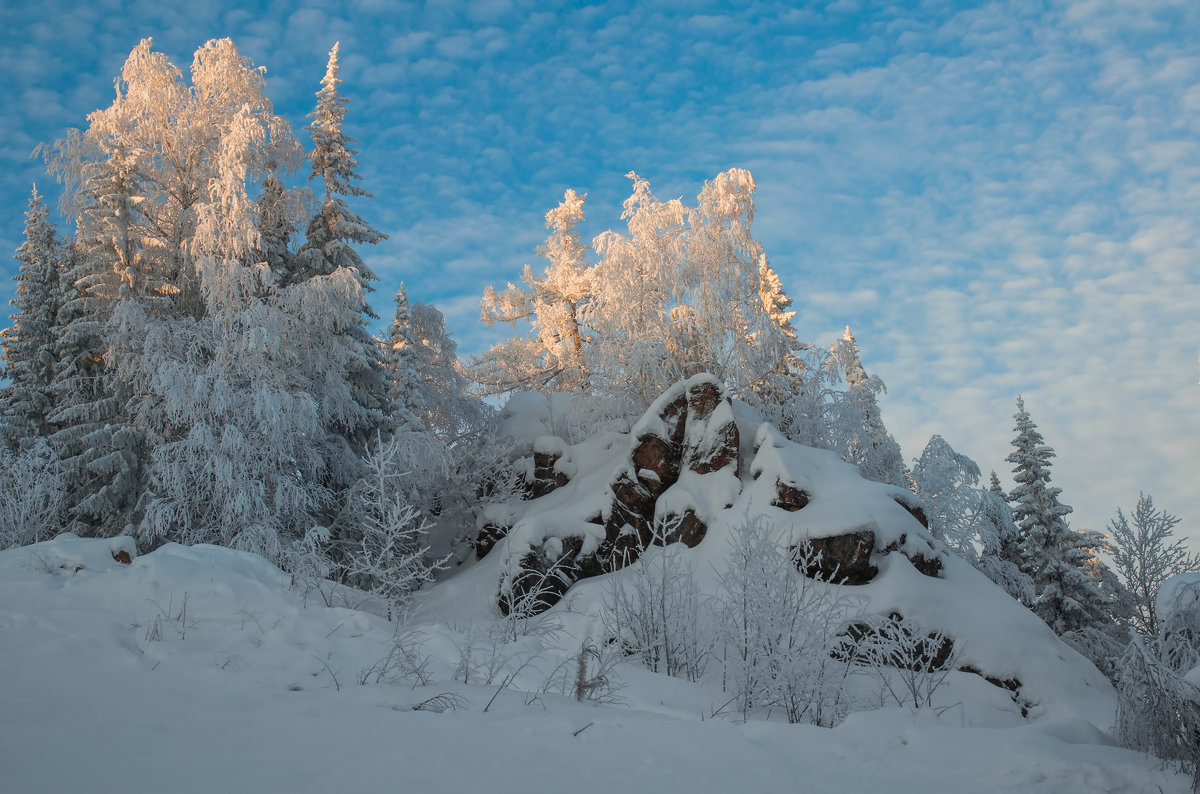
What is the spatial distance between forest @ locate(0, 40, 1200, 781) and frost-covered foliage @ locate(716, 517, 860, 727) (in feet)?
14.3

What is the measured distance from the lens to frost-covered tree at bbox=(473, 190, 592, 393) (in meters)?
24.7

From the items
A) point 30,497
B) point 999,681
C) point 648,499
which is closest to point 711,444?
point 648,499

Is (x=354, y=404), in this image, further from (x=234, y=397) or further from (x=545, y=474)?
(x=545, y=474)

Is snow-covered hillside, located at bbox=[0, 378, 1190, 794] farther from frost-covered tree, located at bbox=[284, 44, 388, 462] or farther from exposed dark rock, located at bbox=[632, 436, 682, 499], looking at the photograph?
frost-covered tree, located at bbox=[284, 44, 388, 462]

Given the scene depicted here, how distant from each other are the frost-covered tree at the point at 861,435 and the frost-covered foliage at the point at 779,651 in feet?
38.6

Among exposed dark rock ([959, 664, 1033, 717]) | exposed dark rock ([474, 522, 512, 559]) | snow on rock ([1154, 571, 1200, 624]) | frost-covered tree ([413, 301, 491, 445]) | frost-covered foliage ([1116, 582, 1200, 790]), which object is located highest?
frost-covered tree ([413, 301, 491, 445])

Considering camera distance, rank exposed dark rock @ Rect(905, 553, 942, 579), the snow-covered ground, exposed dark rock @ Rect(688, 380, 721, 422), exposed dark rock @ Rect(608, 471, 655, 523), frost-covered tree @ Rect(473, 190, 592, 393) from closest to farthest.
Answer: the snow-covered ground → exposed dark rock @ Rect(905, 553, 942, 579) → exposed dark rock @ Rect(608, 471, 655, 523) → exposed dark rock @ Rect(688, 380, 721, 422) → frost-covered tree @ Rect(473, 190, 592, 393)

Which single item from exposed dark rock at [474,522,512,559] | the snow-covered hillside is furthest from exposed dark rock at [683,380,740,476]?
exposed dark rock at [474,522,512,559]

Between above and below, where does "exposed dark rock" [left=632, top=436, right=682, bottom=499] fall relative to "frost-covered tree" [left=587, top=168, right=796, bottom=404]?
below

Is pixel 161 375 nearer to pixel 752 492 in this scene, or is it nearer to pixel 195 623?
pixel 195 623

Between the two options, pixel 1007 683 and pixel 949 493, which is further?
pixel 949 493

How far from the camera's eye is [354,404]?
16891 mm

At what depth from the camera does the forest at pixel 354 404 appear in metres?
14.5

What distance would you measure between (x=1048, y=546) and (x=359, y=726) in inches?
840
